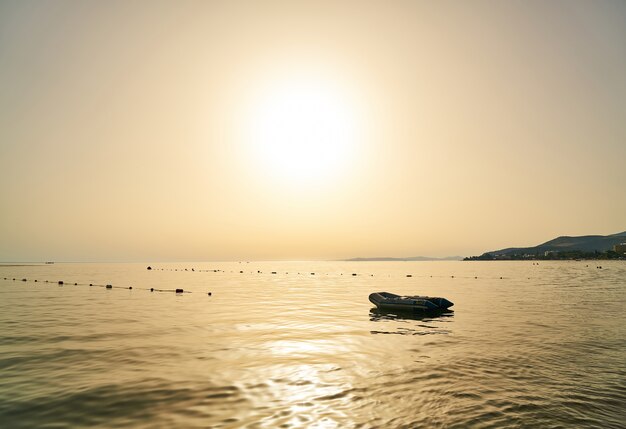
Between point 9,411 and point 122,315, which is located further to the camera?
point 122,315

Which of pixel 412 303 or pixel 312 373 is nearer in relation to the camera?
pixel 312 373

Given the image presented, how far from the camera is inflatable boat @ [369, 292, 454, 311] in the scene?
45.2 meters

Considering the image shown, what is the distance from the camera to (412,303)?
4659 cm

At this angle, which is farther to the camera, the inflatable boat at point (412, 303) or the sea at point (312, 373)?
the inflatable boat at point (412, 303)

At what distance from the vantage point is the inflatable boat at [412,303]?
45162 mm

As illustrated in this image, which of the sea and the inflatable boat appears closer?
the sea

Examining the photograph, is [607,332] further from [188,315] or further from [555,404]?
[188,315]

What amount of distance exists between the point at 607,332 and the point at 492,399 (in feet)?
76.2

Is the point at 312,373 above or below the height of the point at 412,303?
below

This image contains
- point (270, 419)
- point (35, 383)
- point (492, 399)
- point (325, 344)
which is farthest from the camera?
point (325, 344)

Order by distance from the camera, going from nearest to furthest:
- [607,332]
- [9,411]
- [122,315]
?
[9,411] < [607,332] < [122,315]

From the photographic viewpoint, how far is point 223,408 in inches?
600

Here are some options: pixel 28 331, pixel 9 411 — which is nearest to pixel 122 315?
pixel 28 331

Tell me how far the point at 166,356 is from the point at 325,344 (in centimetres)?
1087
